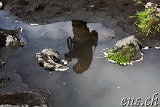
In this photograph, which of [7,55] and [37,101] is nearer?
[37,101]

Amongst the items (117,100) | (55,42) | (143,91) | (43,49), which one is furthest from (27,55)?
(143,91)

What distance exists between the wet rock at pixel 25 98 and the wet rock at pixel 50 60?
0.91m

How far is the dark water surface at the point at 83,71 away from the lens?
199 inches

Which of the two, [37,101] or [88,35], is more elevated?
[88,35]

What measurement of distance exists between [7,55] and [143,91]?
405 cm

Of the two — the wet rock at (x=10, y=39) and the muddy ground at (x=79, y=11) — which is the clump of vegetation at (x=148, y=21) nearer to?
the muddy ground at (x=79, y=11)

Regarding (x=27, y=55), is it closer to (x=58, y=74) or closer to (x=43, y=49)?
(x=43, y=49)

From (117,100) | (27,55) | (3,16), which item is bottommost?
(117,100)

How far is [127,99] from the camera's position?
4895 millimetres

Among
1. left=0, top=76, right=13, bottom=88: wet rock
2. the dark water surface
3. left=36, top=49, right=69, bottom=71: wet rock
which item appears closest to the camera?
the dark water surface

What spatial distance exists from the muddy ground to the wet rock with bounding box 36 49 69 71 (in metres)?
2.09

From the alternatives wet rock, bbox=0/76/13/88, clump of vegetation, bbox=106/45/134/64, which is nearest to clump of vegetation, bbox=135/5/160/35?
clump of vegetation, bbox=106/45/134/64

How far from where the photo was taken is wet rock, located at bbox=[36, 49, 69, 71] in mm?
5785

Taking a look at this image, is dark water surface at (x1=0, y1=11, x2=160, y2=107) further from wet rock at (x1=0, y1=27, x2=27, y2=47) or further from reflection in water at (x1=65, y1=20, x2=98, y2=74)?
wet rock at (x1=0, y1=27, x2=27, y2=47)
